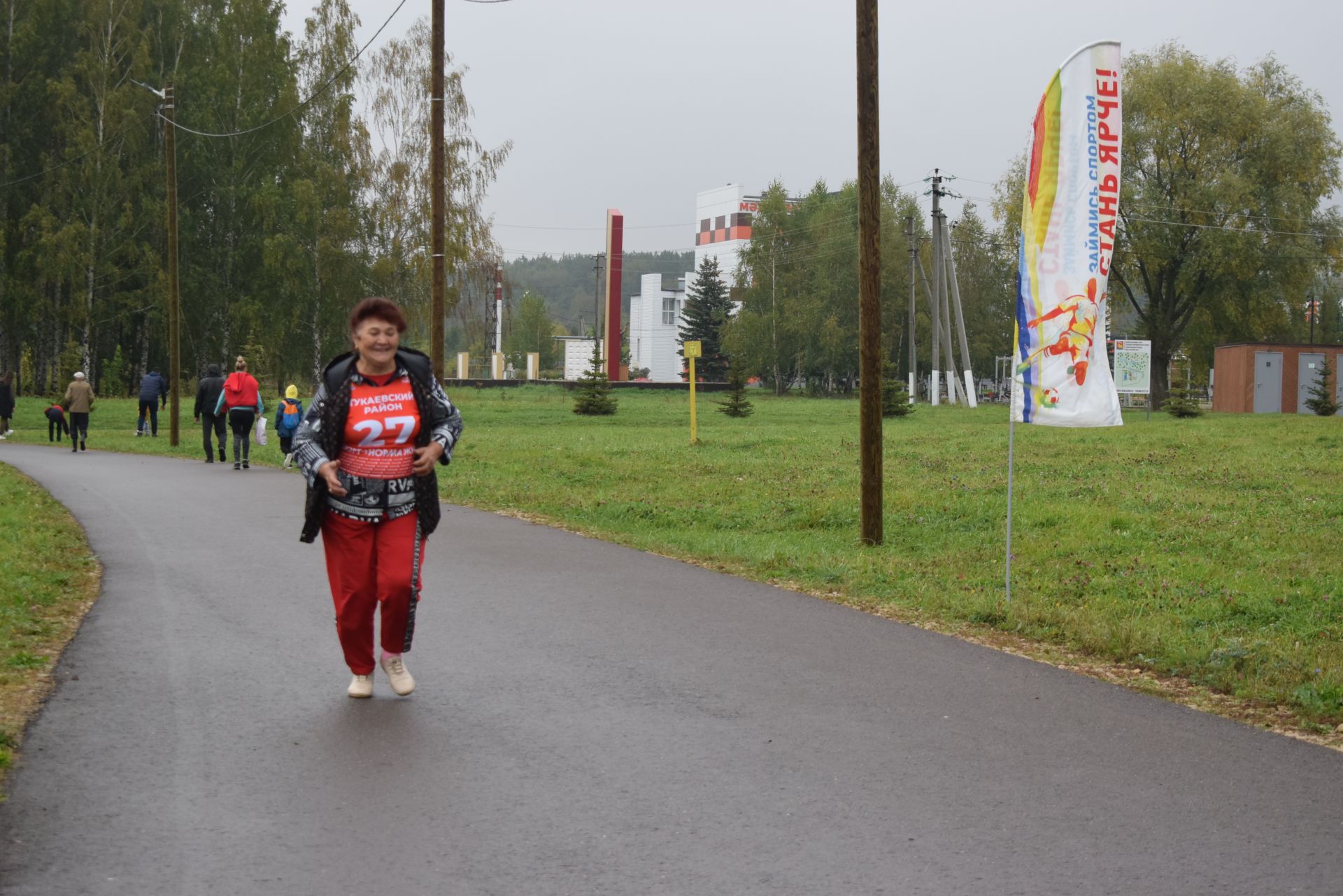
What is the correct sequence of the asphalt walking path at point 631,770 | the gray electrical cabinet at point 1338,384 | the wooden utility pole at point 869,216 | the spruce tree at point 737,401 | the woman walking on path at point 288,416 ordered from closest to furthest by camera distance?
the asphalt walking path at point 631,770
the wooden utility pole at point 869,216
the woman walking on path at point 288,416
the spruce tree at point 737,401
the gray electrical cabinet at point 1338,384

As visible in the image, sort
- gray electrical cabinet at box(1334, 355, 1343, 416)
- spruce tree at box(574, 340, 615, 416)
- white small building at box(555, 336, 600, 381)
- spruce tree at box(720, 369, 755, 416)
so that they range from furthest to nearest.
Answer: white small building at box(555, 336, 600, 381)
gray electrical cabinet at box(1334, 355, 1343, 416)
spruce tree at box(720, 369, 755, 416)
spruce tree at box(574, 340, 615, 416)

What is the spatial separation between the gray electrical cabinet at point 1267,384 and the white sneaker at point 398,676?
169 feet

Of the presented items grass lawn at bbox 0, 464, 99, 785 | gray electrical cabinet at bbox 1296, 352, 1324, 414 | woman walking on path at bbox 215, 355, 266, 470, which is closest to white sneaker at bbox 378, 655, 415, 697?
grass lawn at bbox 0, 464, 99, 785

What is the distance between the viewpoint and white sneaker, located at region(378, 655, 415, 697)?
6.47 meters

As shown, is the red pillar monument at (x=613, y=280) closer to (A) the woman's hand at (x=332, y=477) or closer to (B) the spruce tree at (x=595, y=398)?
(B) the spruce tree at (x=595, y=398)

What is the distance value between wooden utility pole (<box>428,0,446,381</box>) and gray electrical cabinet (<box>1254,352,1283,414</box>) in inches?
1549

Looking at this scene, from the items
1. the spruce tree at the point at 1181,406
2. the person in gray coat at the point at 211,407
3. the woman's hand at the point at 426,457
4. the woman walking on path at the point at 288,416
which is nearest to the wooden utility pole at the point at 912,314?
the spruce tree at the point at 1181,406

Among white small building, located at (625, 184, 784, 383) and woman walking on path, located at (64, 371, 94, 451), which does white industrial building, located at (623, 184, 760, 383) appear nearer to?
white small building, located at (625, 184, 784, 383)

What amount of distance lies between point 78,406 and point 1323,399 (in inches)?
1607

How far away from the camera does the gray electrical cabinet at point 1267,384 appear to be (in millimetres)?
52562

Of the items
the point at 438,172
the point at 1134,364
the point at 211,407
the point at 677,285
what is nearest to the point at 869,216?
the point at 438,172

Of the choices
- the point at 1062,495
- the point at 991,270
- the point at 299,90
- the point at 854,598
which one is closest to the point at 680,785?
the point at 854,598

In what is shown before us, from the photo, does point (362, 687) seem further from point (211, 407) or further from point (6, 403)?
point (6, 403)

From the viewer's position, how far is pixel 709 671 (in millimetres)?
7211
